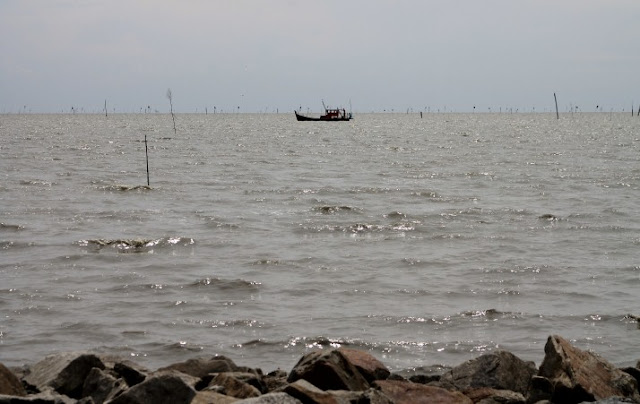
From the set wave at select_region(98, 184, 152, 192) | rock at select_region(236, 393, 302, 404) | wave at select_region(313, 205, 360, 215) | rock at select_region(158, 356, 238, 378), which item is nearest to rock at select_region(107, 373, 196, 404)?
rock at select_region(236, 393, 302, 404)

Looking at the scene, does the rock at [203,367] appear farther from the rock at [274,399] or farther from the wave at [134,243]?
the wave at [134,243]

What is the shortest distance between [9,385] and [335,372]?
8.78 ft

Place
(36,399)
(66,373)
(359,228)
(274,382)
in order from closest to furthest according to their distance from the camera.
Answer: (36,399) < (66,373) < (274,382) < (359,228)

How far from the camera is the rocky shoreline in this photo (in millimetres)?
6930

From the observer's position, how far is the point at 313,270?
15.9 m

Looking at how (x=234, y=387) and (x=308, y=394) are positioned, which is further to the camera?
(x=234, y=387)

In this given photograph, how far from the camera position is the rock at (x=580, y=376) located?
7.66m

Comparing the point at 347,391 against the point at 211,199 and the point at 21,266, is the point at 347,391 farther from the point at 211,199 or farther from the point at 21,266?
the point at 211,199

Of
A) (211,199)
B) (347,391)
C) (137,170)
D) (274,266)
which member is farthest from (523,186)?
(347,391)

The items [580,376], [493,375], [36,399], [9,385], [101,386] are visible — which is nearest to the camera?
[36,399]

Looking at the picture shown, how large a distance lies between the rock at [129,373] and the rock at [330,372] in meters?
1.33

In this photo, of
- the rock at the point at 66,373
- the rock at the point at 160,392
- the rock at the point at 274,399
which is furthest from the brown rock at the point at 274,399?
the rock at the point at 66,373

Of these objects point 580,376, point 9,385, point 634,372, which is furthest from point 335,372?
point 634,372

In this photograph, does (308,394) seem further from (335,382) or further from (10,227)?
(10,227)
